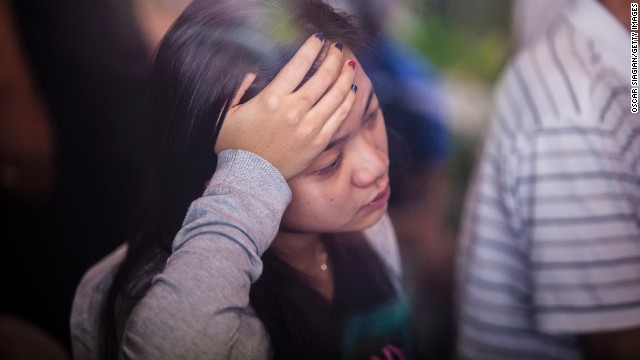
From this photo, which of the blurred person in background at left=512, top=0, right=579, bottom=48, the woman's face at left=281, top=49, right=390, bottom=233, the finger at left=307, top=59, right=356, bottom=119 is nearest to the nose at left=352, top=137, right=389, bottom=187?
the woman's face at left=281, top=49, right=390, bottom=233

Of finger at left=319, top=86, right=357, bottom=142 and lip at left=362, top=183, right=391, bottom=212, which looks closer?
finger at left=319, top=86, right=357, bottom=142

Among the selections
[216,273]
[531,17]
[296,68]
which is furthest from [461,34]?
[216,273]

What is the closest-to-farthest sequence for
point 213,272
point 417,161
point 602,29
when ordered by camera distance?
point 213,272 → point 602,29 → point 417,161

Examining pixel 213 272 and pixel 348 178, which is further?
pixel 348 178

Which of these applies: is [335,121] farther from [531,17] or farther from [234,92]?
[531,17]

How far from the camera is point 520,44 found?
1.14 meters

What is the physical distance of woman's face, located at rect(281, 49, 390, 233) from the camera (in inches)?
41.3

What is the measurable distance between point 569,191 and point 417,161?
32 cm

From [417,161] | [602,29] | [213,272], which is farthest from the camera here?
[417,161]

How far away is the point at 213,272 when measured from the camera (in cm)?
92

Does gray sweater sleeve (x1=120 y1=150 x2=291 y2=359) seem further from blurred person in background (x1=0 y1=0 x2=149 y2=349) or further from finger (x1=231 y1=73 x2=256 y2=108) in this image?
blurred person in background (x1=0 y1=0 x2=149 y2=349)

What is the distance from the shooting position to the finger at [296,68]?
3.26 feet

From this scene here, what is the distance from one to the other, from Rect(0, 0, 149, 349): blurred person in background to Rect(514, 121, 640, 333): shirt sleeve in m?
0.80

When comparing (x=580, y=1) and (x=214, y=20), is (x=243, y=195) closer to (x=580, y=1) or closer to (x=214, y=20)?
(x=214, y=20)
